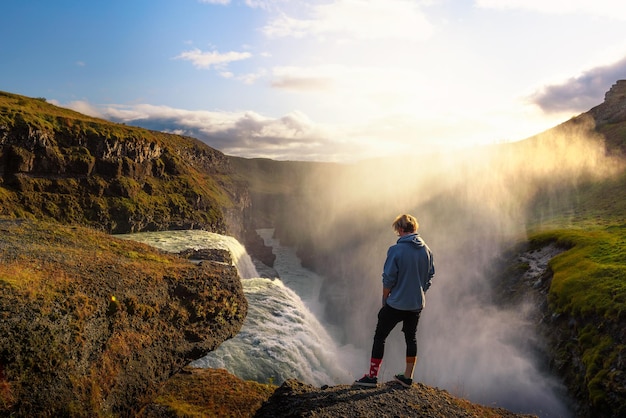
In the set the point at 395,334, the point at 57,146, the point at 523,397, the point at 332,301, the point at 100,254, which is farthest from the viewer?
the point at 332,301

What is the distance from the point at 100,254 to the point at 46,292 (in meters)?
4.68

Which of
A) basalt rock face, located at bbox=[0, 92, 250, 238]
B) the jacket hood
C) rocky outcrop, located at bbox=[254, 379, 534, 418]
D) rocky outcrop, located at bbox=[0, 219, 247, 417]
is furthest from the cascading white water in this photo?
basalt rock face, located at bbox=[0, 92, 250, 238]

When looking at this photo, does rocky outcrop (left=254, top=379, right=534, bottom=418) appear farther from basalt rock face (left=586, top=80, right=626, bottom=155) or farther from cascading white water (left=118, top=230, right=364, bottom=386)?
basalt rock face (left=586, top=80, right=626, bottom=155)

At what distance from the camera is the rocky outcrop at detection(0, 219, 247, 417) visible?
8.26 meters

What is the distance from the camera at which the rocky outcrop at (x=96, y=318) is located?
325 inches

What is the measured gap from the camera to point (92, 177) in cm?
7675

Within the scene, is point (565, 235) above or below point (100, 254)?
above

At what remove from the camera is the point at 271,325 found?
112ft

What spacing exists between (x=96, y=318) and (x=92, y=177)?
76902 millimetres

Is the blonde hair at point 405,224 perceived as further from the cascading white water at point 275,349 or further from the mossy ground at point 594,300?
the cascading white water at point 275,349

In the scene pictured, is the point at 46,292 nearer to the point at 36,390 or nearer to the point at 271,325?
the point at 36,390

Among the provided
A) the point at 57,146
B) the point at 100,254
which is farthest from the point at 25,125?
the point at 100,254

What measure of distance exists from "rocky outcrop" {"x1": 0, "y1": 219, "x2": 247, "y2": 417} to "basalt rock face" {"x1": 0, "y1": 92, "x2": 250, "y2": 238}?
187ft

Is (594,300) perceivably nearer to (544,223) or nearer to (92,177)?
(544,223)
